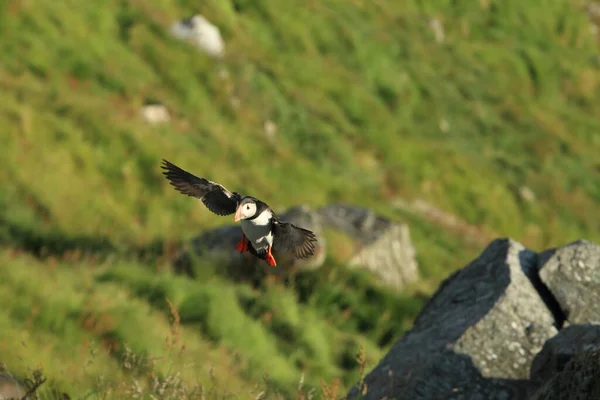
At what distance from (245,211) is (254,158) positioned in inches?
638

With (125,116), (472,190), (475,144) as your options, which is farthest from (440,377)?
(475,144)

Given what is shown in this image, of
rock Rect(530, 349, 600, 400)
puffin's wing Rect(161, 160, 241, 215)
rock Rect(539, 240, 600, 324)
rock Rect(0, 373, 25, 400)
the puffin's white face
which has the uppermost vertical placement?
rock Rect(539, 240, 600, 324)

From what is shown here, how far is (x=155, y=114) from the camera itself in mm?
18938

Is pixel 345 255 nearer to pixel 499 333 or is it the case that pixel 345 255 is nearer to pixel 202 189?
pixel 499 333

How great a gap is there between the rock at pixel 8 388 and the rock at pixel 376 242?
356 inches

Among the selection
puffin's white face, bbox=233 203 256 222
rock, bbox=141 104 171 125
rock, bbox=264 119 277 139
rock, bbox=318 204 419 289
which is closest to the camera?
puffin's white face, bbox=233 203 256 222

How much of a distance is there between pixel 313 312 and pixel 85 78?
34.4 feet

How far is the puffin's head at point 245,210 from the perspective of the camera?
3639 mm

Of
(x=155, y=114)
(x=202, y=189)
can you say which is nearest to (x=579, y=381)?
(x=202, y=189)

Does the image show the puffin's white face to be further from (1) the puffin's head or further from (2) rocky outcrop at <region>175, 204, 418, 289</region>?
(2) rocky outcrop at <region>175, 204, 418, 289</region>

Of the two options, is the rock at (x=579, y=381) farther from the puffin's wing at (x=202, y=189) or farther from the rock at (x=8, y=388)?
the rock at (x=8, y=388)

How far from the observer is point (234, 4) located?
91.6 feet

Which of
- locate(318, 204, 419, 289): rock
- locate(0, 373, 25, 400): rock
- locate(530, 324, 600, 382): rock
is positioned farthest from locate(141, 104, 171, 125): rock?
locate(530, 324, 600, 382): rock

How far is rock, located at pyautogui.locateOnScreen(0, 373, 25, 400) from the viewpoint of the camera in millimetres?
4828
